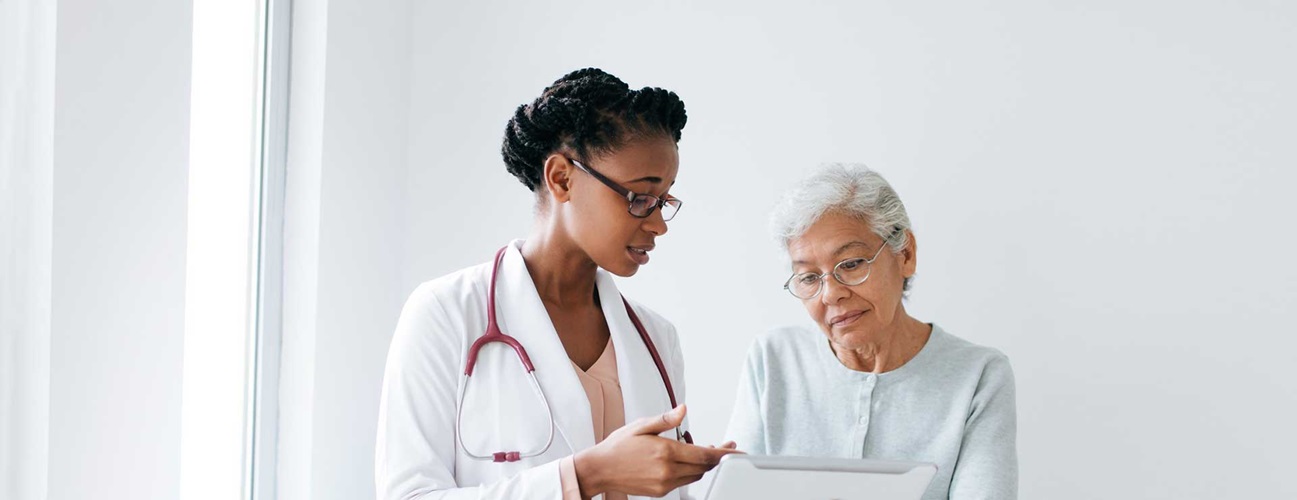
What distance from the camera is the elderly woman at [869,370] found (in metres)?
1.95

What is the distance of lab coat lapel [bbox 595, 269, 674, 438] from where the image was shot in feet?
5.29

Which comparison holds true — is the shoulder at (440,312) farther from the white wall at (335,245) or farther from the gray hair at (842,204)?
the white wall at (335,245)

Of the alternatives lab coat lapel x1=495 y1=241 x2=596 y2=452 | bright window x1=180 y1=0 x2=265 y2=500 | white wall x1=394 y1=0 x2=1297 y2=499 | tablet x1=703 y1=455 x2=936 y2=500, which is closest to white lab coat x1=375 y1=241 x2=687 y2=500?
lab coat lapel x1=495 y1=241 x2=596 y2=452

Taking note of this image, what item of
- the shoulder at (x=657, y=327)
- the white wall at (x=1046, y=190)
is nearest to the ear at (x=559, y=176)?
the shoulder at (x=657, y=327)

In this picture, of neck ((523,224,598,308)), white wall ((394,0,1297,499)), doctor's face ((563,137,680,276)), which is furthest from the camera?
white wall ((394,0,1297,499))

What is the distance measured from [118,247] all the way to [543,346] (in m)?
0.70

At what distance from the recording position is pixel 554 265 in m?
1.67

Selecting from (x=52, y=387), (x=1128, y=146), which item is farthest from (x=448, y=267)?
(x=1128, y=146)

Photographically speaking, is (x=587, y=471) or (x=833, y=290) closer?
(x=587, y=471)

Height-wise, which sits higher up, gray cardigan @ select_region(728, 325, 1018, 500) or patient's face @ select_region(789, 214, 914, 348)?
patient's face @ select_region(789, 214, 914, 348)

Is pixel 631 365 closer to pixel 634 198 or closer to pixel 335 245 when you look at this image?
pixel 634 198

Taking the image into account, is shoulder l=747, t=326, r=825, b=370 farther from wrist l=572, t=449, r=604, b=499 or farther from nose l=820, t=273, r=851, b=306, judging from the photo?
wrist l=572, t=449, r=604, b=499

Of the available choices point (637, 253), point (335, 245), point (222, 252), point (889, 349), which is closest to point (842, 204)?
point (889, 349)

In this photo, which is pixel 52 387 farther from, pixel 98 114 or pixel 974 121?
pixel 974 121
